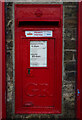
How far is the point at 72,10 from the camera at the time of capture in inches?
134

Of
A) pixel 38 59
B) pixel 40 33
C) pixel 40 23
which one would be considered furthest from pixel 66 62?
pixel 40 23

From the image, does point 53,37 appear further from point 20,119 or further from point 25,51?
point 20,119

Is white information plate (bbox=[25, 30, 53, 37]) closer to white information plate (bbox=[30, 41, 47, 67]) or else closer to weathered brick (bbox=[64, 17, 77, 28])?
white information plate (bbox=[30, 41, 47, 67])

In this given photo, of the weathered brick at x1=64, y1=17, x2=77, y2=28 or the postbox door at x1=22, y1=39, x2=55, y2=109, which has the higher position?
the weathered brick at x1=64, y1=17, x2=77, y2=28

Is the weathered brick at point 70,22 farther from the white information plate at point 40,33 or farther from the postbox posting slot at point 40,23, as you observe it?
the white information plate at point 40,33

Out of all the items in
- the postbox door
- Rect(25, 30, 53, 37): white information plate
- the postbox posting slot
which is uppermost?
the postbox posting slot

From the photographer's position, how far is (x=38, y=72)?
346cm

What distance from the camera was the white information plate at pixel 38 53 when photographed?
→ 3.44 m

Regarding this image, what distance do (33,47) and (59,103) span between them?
1.34 metres

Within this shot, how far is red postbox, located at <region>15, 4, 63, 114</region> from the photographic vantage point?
134 inches

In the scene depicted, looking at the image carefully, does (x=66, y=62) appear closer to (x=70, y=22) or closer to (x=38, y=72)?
(x=38, y=72)

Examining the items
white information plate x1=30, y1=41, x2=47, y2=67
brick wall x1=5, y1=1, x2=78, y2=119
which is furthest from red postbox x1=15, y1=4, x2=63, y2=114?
brick wall x1=5, y1=1, x2=78, y2=119

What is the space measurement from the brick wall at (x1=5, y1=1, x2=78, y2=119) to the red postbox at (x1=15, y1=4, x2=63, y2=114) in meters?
0.11

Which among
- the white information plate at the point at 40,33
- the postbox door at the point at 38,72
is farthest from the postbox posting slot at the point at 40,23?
the postbox door at the point at 38,72
